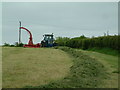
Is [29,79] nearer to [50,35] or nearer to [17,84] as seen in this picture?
[17,84]

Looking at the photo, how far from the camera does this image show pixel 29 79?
21.1 ft

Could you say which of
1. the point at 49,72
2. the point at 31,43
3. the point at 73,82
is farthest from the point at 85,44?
the point at 73,82

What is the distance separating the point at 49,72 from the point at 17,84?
1.97 metres

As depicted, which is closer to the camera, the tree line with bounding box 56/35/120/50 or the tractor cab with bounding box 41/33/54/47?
the tree line with bounding box 56/35/120/50

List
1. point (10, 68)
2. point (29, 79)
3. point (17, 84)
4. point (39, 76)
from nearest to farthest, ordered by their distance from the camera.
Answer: point (17, 84) → point (29, 79) → point (39, 76) → point (10, 68)

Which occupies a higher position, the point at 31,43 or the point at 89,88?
the point at 31,43

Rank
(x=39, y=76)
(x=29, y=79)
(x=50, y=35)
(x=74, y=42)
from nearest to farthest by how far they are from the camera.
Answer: (x=29, y=79)
(x=39, y=76)
(x=50, y=35)
(x=74, y=42)

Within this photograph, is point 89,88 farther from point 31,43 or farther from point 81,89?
point 31,43

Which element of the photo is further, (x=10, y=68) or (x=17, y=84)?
(x=10, y=68)

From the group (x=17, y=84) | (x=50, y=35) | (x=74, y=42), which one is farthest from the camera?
(x=74, y=42)

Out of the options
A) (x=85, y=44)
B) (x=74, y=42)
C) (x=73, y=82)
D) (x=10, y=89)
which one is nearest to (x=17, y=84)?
(x=10, y=89)

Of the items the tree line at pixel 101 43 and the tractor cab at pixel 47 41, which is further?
the tractor cab at pixel 47 41

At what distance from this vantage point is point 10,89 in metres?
5.40

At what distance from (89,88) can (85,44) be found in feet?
57.8
